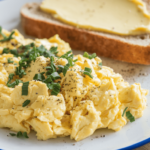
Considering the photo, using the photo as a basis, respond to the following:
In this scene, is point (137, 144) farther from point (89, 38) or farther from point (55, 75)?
point (89, 38)

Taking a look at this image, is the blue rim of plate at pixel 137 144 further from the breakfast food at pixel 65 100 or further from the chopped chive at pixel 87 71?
the chopped chive at pixel 87 71

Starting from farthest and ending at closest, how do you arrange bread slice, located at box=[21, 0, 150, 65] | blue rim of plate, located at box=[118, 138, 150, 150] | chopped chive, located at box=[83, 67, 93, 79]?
bread slice, located at box=[21, 0, 150, 65]
chopped chive, located at box=[83, 67, 93, 79]
blue rim of plate, located at box=[118, 138, 150, 150]

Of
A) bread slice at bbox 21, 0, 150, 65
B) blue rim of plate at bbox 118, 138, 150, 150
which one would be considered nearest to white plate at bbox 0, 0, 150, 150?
blue rim of plate at bbox 118, 138, 150, 150

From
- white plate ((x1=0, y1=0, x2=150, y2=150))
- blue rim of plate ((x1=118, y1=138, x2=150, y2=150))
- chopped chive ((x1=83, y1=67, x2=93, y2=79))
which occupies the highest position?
chopped chive ((x1=83, y1=67, x2=93, y2=79))

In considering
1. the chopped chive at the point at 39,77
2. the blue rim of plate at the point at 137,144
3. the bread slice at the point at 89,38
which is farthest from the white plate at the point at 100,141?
the bread slice at the point at 89,38

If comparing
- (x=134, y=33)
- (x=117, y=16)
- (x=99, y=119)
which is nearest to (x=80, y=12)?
(x=117, y=16)

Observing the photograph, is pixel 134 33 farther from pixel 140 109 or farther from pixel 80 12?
pixel 140 109

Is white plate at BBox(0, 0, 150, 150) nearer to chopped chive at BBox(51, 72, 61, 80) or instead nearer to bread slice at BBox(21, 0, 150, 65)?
chopped chive at BBox(51, 72, 61, 80)
